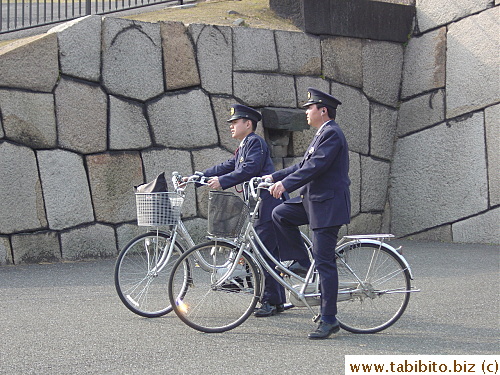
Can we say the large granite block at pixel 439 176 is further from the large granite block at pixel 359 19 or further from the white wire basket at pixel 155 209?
the white wire basket at pixel 155 209

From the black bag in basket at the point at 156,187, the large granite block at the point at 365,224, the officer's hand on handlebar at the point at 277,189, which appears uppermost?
the black bag in basket at the point at 156,187

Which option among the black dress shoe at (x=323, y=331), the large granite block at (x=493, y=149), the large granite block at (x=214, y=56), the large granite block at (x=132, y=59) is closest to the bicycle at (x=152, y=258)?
the black dress shoe at (x=323, y=331)

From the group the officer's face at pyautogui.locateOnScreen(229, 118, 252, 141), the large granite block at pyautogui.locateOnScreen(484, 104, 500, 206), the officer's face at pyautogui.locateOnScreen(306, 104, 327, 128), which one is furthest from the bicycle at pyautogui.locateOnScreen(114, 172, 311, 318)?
the large granite block at pyautogui.locateOnScreen(484, 104, 500, 206)

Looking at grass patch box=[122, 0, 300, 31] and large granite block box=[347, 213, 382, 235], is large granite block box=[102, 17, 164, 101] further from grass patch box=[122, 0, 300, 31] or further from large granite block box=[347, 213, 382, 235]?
large granite block box=[347, 213, 382, 235]

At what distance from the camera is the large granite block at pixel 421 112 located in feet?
33.4

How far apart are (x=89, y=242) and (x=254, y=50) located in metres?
3.17

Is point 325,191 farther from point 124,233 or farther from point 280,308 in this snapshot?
point 124,233

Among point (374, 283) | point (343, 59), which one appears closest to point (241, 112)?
point (374, 283)

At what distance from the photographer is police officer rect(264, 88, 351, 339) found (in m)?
5.10

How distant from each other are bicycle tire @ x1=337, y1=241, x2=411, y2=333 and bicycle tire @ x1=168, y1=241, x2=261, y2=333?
636 mm

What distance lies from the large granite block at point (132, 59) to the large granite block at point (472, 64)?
394 centimetres

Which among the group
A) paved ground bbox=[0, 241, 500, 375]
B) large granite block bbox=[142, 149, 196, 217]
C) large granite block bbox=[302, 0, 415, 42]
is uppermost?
large granite block bbox=[302, 0, 415, 42]

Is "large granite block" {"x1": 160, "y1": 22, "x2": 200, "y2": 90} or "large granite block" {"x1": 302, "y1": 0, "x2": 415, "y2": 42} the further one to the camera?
"large granite block" {"x1": 302, "y1": 0, "x2": 415, "y2": 42}

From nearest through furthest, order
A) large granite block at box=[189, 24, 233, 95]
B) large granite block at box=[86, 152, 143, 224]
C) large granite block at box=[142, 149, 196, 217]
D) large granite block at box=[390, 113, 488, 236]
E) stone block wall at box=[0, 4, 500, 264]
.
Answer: stone block wall at box=[0, 4, 500, 264] → large granite block at box=[86, 152, 143, 224] → large granite block at box=[142, 149, 196, 217] → large granite block at box=[189, 24, 233, 95] → large granite block at box=[390, 113, 488, 236]
